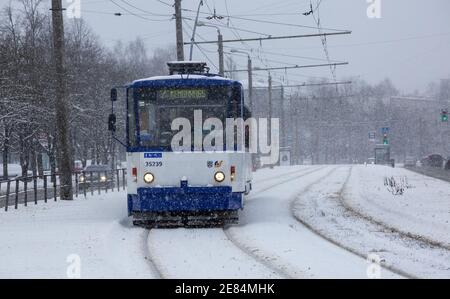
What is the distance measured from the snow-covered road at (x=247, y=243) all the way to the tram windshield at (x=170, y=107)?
2038 millimetres

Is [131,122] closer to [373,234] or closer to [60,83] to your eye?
[373,234]

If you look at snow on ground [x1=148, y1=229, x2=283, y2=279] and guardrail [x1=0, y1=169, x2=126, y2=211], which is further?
guardrail [x1=0, y1=169, x2=126, y2=211]

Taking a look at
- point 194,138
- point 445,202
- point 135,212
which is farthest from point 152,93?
point 445,202

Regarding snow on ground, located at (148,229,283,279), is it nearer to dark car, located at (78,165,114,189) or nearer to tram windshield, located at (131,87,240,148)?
tram windshield, located at (131,87,240,148)

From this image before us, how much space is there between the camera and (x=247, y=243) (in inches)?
513

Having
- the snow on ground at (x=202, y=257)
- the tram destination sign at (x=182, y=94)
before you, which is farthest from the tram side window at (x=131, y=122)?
the snow on ground at (x=202, y=257)

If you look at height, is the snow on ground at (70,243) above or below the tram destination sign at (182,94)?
below

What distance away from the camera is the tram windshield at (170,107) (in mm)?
15945

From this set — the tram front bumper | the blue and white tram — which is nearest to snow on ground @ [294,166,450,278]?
the tram front bumper

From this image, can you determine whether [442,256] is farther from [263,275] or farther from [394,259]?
[263,275]

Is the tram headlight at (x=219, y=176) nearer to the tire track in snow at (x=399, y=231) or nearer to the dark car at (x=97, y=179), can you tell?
the tire track in snow at (x=399, y=231)

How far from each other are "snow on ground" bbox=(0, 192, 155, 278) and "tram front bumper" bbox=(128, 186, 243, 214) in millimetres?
608

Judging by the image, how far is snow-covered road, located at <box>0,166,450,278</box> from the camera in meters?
9.90

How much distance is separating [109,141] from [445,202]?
3429 centimetres
